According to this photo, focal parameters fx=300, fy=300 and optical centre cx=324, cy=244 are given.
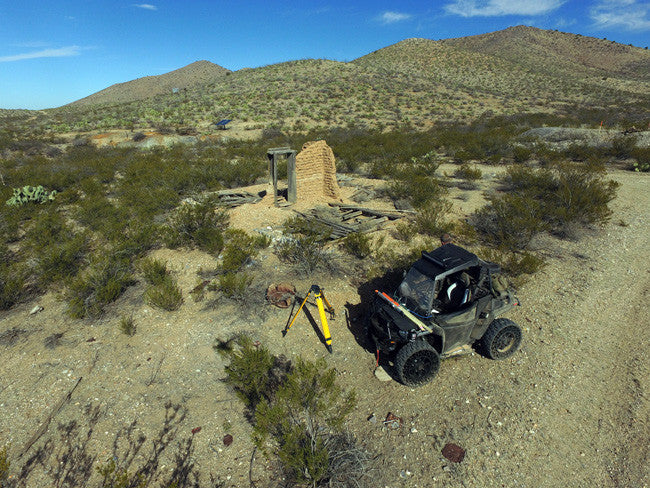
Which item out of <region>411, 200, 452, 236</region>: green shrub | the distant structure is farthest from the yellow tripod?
the distant structure

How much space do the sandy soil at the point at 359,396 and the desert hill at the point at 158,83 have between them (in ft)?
280

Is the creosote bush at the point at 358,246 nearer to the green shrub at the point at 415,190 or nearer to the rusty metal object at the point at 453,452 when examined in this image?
the green shrub at the point at 415,190

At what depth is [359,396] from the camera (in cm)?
425

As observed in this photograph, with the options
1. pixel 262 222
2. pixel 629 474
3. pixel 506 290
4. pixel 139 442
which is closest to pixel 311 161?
pixel 262 222

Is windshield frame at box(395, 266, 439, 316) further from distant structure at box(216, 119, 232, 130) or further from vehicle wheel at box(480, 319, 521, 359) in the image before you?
distant structure at box(216, 119, 232, 130)

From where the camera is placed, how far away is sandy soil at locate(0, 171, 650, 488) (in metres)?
3.35

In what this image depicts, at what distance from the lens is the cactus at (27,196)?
11.5m

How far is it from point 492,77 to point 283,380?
6227cm

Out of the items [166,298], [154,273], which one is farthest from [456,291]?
[154,273]

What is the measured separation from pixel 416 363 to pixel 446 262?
4.95ft

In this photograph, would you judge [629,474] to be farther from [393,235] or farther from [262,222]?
[262,222]

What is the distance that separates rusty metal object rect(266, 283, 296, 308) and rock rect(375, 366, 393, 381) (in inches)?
86.2

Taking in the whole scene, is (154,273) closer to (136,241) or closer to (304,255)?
(136,241)

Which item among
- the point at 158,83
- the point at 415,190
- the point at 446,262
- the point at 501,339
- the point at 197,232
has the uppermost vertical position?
the point at 158,83
